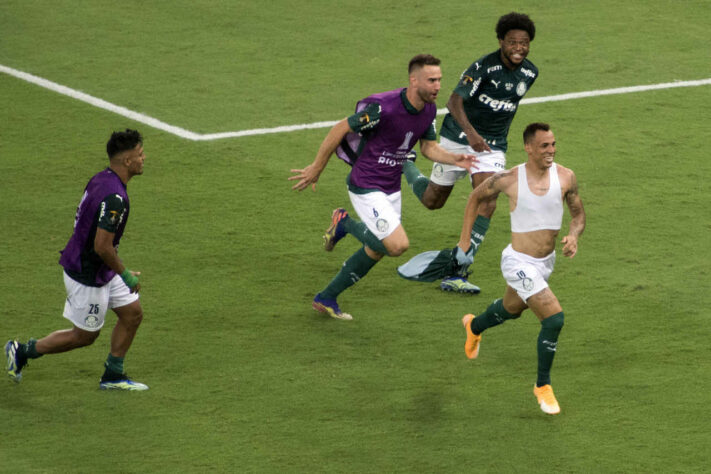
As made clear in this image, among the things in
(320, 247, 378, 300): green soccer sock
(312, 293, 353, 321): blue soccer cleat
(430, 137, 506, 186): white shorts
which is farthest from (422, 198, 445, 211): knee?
(312, 293, 353, 321): blue soccer cleat

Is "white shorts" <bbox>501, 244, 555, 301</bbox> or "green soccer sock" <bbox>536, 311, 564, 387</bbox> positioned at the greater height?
"white shorts" <bbox>501, 244, 555, 301</bbox>

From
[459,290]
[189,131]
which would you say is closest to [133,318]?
[459,290]

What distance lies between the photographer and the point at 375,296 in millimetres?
12328

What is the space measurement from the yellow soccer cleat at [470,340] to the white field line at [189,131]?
20.4 feet

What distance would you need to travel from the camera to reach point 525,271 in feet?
32.6

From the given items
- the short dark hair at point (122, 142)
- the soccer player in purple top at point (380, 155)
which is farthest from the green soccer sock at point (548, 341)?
the short dark hair at point (122, 142)

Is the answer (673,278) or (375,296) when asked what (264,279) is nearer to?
(375,296)

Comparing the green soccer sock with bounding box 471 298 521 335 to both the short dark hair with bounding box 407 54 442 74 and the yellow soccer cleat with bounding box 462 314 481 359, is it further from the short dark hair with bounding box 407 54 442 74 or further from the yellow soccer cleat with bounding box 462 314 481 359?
the short dark hair with bounding box 407 54 442 74

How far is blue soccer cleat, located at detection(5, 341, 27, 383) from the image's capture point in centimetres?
1012

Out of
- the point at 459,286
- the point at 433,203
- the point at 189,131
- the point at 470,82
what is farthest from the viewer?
the point at 189,131

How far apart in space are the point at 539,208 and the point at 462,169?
9.86 ft

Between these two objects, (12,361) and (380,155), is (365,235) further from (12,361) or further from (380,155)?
(12,361)

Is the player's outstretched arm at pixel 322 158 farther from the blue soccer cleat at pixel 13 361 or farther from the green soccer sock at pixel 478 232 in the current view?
the blue soccer cleat at pixel 13 361

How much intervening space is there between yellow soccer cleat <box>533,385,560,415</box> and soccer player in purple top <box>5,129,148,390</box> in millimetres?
3182
